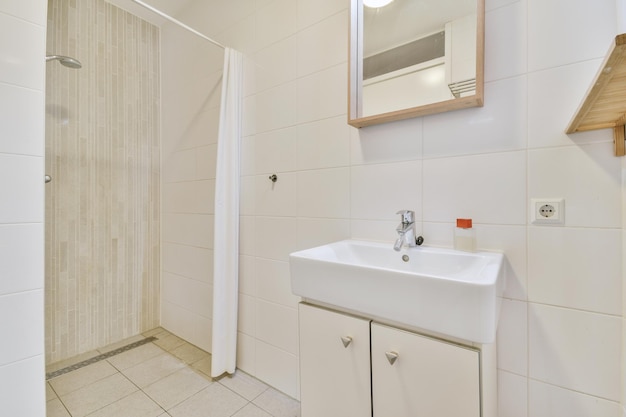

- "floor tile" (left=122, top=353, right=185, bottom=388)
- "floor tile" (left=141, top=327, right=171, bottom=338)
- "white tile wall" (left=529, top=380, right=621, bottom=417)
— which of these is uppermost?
"white tile wall" (left=529, top=380, right=621, bottom=417)

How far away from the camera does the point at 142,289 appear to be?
2.22 m

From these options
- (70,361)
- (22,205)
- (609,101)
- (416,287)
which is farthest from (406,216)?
(70,361)

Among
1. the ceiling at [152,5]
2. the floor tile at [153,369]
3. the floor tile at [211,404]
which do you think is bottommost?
the floor tile at [211,404]

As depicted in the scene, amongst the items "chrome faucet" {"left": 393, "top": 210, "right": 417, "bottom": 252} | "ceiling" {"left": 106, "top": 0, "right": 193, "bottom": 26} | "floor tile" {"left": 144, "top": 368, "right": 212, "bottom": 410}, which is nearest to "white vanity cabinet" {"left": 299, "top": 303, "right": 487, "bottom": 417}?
"chrome faucet" {"left": 393, "top": 210, "right": 417, "bottom": 252}

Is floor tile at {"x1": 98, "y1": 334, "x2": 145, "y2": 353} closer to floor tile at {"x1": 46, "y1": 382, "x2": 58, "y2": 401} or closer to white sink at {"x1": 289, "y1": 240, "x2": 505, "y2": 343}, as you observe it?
floor tile at {"x1": 46, "y1": 382, "x2": 58, "y2": 401}

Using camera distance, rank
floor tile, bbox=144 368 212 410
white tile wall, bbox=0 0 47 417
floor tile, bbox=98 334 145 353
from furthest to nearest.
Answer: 1. floor tile, bbox=98 334 145 353
2. floor tile, bbox=144 368 212 410
3. white tile wall, bbox=0 0 47 417

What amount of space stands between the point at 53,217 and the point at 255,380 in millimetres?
1659

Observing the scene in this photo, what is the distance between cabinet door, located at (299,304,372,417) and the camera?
847mm

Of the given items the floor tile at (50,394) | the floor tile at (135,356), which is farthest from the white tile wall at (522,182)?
the floor tile at (50,394)

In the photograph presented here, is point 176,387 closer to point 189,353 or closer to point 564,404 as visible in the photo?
point 189,353

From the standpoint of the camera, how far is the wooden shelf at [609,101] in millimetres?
451

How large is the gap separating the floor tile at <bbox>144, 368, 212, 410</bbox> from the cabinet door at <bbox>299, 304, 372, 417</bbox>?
2.88 ft

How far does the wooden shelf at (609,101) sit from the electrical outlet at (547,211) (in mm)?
188

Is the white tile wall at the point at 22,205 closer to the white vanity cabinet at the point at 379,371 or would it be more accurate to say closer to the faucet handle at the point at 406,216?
the white vanity cabinet at the point at 379,371
